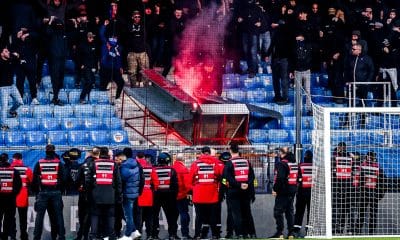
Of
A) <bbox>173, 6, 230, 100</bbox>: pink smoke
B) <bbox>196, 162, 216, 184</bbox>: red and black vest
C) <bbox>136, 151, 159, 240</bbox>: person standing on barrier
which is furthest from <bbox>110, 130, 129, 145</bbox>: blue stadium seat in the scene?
<bbox>196, 162, 216, 184</bbox>: red and black vest

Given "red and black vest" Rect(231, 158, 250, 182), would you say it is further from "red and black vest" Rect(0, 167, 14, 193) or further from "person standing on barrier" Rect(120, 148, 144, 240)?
"red and black vest" Rect(0, 167, 14, 193)

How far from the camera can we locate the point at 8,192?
25.6 m

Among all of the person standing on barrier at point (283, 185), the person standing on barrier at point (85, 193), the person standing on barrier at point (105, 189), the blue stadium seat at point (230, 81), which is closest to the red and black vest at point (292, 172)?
the person standing on barrier at point (283, 185)

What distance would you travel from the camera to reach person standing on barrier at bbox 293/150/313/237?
1040 inches

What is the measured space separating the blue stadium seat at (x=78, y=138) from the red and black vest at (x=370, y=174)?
222 inches

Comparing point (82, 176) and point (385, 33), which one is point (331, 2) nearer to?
point (385, 33)

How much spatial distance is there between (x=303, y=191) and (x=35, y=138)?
5.57 metres

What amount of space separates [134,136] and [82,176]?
4.66 metres

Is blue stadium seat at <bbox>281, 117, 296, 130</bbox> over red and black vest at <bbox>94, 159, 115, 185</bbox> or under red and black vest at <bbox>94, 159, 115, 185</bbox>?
over

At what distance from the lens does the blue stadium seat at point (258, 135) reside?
1164 inches

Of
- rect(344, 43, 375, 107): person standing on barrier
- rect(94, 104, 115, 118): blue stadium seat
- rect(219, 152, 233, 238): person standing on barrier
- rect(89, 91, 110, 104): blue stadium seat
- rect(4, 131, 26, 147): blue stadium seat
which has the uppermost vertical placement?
rect(344, 43, 375, 107): person standing on barrier

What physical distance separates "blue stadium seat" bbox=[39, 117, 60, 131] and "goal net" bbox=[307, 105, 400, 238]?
5188 mm

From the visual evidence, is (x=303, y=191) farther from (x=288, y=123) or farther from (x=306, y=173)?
(x=288, y=123)

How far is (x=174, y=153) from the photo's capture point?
27.7 m
